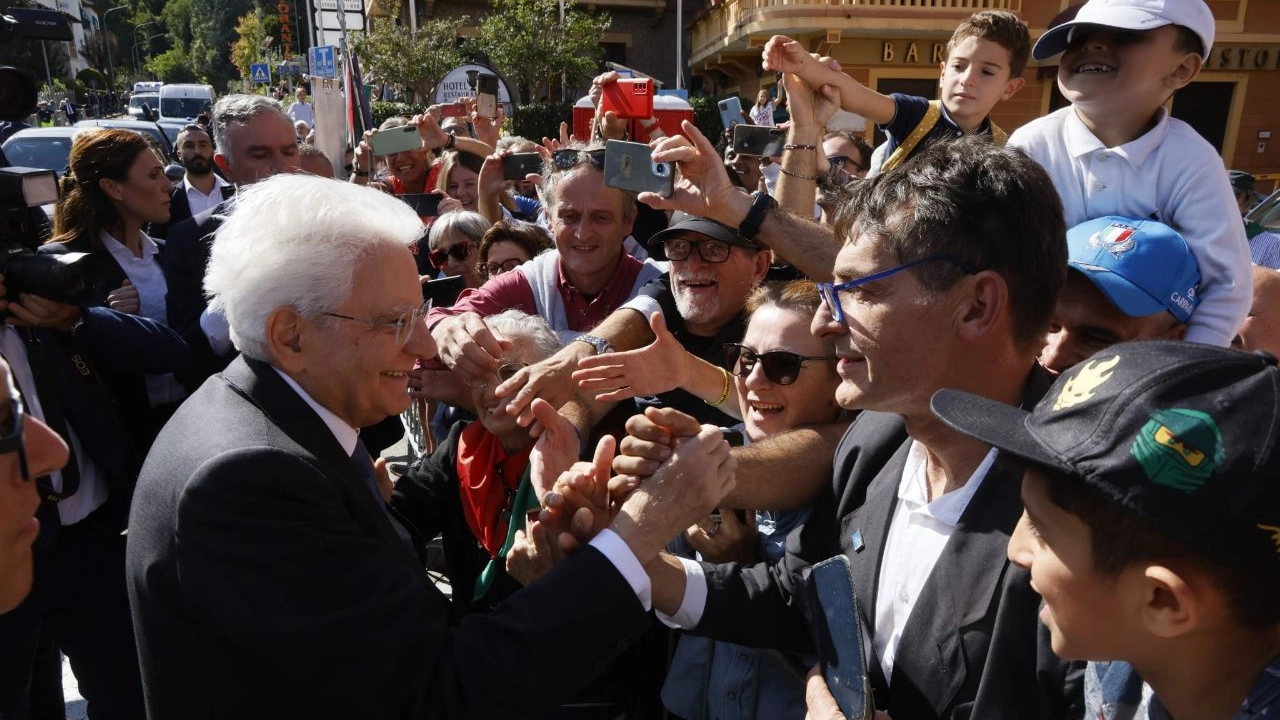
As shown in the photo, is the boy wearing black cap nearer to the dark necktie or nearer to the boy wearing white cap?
the dark necktie

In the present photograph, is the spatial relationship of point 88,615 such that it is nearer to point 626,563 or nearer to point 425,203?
point 626,563

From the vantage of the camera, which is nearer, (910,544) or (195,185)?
(910,544)

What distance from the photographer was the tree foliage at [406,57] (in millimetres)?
25062

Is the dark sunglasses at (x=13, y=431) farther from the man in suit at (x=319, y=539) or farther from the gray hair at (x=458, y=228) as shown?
the gray hair at (x=458, y=228)

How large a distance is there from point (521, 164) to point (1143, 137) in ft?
10.7

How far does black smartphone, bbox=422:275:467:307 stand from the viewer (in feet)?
11.4

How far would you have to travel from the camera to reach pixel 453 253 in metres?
4.73

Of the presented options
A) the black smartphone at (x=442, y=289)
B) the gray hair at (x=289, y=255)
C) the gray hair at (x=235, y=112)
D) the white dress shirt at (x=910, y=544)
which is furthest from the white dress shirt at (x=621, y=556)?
Result: the gray hair at (x=235, y=112)

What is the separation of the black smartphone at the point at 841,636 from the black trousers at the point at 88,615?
8.19 feet

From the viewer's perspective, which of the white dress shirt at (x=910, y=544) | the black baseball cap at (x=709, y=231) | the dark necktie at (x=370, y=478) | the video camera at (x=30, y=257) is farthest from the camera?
the black baseball cap at (x=709, y=231)

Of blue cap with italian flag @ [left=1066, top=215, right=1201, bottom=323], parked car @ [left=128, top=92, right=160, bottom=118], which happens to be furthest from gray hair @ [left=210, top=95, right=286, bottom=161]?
parked car @ [left=128, top=92, right=160, bottom=118]

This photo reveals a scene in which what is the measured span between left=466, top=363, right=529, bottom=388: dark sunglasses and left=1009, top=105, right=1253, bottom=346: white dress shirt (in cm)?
159

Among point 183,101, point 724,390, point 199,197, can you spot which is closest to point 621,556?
point 724,390

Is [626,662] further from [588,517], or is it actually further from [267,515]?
[267,515]
